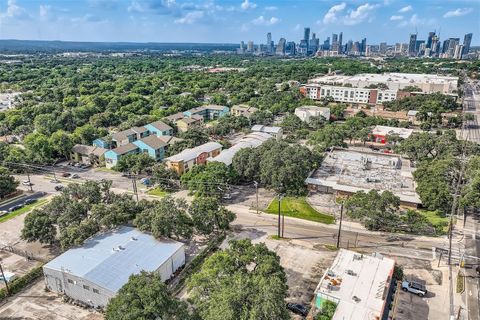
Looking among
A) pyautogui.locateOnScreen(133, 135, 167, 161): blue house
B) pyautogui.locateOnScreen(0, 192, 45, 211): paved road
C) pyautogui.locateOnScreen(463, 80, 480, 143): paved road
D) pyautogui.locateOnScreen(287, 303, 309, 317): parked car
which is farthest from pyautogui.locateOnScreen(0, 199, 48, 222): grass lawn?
pyautogui.locateOnScreen(463, 80, 480, 143): paved road

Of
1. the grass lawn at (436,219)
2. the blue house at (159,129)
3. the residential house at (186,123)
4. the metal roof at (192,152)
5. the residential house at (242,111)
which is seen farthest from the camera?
the residential house at (242,111)

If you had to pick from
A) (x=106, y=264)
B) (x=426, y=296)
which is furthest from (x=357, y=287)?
(x=106, y=264)

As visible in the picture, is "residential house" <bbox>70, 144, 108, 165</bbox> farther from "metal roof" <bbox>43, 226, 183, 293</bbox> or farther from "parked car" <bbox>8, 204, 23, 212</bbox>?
"metal roof" <bbox>43, 226, 183, 293</bbox>

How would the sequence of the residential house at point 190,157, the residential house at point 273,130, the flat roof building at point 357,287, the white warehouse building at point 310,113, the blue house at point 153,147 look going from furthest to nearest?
the white warehouse building at point 310,113 → the residential house at point 273,130 → the blue house at point 153,147 → the residential house at point 190,157 → the flat roof building at point 357,287

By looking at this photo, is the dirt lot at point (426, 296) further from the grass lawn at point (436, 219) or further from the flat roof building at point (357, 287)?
the grass lawn at point (436, 219)

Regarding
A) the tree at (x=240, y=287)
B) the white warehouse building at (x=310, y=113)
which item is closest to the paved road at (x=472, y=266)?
the tree at (x=240, y=287)

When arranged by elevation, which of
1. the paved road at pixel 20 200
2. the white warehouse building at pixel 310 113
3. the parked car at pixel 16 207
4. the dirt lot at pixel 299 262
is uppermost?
the white warehouse building at pixel 310 113

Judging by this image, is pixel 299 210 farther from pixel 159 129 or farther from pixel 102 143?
pixel 102 143

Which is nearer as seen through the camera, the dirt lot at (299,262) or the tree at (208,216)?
the dirt lot at (299,262)
